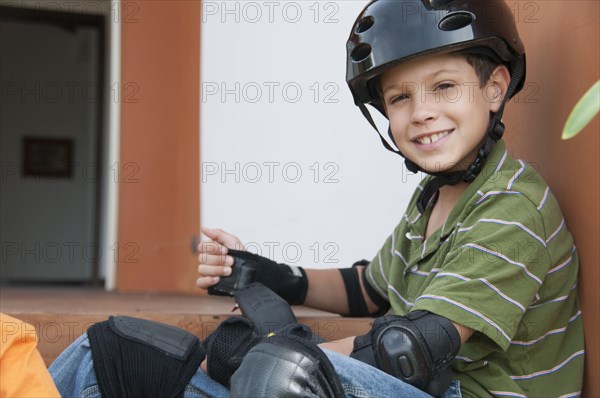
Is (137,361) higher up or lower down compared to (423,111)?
lower down

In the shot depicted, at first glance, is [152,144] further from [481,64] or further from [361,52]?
[481,64]

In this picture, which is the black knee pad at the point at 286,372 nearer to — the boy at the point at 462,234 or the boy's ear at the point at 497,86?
the boy at the point at 462,234

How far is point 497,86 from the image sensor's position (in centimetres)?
167

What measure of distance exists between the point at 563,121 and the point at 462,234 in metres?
0.39

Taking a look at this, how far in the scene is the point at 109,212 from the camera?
14.3 feet

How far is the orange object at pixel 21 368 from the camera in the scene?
1.12 metres

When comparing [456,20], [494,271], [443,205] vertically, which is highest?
[456,20]

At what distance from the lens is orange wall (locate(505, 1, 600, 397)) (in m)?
1.51

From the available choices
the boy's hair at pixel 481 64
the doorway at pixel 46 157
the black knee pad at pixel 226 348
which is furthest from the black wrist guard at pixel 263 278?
the doorway at pixel 46 157

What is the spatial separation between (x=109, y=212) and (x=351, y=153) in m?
2.02

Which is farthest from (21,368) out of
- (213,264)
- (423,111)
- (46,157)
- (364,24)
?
(46,157)

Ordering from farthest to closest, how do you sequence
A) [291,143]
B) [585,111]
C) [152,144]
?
1. [152,144]
2. [291,143]
3. [585,111]

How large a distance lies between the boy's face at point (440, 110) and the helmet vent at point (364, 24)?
117mm

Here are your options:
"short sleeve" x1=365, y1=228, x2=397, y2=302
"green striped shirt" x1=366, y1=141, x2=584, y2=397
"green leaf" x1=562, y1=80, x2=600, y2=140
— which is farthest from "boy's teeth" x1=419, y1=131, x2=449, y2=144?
"green leaf" x1=562, y1=80, x2=600, y2=140
